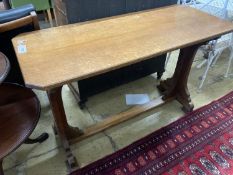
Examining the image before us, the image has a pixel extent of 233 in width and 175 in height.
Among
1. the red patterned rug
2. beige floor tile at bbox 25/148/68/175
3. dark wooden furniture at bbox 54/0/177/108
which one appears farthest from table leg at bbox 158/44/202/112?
beige floor tile at bbox 25/148/68/175

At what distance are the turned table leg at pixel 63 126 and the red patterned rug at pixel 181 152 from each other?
0.11m

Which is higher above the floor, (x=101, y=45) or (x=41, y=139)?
(x=101, y=45)

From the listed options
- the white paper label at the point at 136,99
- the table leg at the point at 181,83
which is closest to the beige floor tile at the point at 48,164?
the white paper label at the point at 136,99

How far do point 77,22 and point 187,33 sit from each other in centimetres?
73

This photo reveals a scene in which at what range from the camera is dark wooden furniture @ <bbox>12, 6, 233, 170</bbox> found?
1.00 meters


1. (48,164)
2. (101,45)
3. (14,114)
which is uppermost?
(101,45)

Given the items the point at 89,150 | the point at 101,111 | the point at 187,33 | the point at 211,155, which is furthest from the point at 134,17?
the point at 211,155

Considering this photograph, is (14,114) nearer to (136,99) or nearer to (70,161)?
(70,161)

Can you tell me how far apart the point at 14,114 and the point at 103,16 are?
2.96 feet

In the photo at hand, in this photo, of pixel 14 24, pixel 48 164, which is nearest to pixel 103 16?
pixel 14 24

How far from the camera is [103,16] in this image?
156 centimetres

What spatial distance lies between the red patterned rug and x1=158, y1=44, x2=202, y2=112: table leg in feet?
0.44

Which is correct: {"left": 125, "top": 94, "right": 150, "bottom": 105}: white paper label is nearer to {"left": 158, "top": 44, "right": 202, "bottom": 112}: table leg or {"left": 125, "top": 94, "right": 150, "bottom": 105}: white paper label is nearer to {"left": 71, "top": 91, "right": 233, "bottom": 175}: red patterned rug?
{"left": 158, "top": 44, "right": 202, "bottom": 112}: table leg

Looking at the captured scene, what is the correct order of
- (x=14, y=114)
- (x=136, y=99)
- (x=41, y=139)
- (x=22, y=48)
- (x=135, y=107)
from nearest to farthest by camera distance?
(x=22, y=48)
(x=14, y=114)
(x=41, y=139)
(x=135, y=107)
(x=136, y=99)
